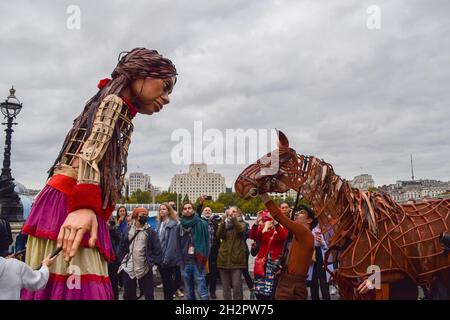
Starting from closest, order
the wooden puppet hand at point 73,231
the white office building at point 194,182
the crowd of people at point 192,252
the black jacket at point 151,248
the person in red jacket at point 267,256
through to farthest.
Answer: the wooden puppet hand at point 73,231, the person in red jacket at point 267,256, the crowd of people at point 192,252, the black jacket at point 151,248, the white office building at point 194,182

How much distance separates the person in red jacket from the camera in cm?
521

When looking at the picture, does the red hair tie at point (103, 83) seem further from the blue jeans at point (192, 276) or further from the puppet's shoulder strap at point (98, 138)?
the blue jeans at point (192, 276)

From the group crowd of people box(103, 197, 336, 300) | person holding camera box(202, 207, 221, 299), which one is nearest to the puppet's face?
crowd of people box(103, 197, 336, 300)

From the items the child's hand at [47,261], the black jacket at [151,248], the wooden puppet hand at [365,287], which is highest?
the child's hand at [47,261]

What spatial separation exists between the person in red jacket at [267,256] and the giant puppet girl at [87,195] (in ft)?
10.6

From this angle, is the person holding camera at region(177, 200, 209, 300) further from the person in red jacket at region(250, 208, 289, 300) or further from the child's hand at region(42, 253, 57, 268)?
the child's hand at region(42, 253, 57, 268)

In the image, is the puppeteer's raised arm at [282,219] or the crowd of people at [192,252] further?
the crowd of people at [192,252]

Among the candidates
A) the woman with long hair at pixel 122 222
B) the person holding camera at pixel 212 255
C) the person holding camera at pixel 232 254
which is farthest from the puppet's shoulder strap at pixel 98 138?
the person holding camera at pixel 212 255

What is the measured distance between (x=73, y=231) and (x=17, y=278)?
706 millimetres

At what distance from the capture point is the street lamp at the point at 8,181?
29.6 ft

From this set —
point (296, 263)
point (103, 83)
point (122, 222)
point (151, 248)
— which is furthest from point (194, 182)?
point (103, 83)

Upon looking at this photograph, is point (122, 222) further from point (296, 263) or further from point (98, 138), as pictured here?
point (98, 138)

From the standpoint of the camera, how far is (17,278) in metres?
2.44
